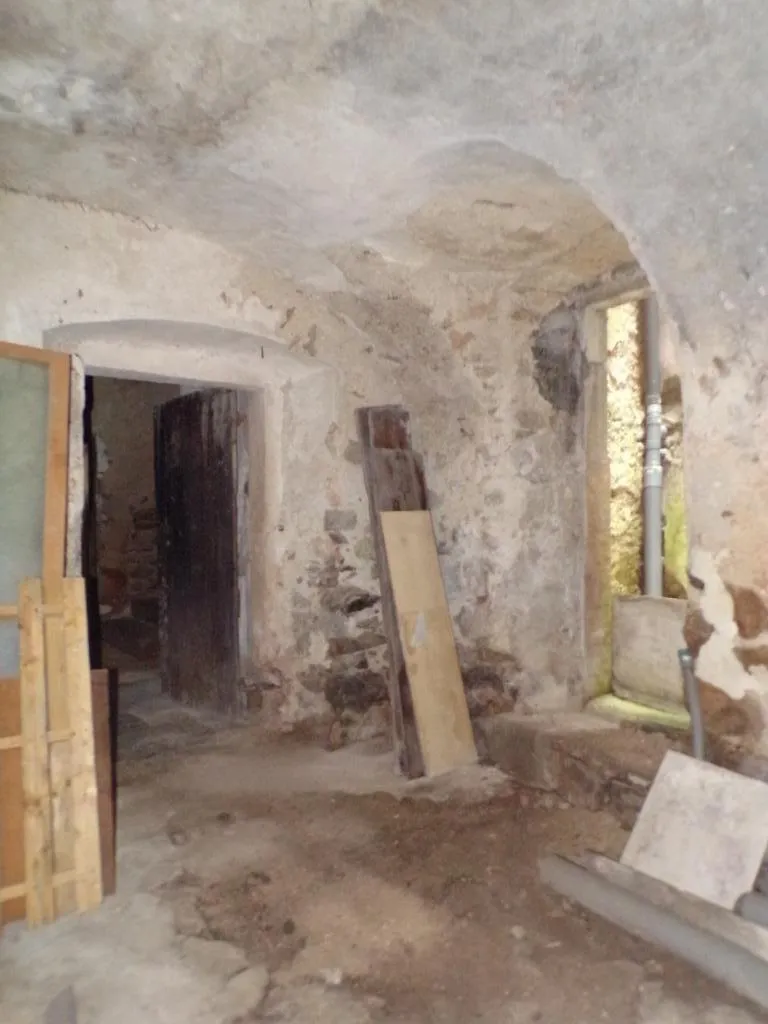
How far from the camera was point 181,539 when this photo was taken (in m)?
4.30

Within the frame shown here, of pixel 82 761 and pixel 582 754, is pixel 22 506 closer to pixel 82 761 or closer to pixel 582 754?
pixel 82 761

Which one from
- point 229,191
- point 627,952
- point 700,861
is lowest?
point 627,952

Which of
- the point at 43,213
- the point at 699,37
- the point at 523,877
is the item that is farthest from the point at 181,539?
the point at 699,37

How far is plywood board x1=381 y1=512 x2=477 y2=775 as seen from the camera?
3.19 meters

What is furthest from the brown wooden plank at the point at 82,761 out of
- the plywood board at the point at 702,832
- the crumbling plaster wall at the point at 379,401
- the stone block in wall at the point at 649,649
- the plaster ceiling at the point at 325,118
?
the stone block in wall at the point at 649,649

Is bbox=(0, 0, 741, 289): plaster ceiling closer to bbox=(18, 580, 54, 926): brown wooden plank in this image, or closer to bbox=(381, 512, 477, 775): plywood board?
bbox=(381, 512, 477, 775): plywood board

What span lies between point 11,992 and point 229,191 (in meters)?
2.45

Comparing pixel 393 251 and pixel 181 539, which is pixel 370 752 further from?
pixel 393 251

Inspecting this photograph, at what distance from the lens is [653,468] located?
350cm

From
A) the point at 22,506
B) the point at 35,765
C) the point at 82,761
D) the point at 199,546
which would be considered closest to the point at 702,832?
the point at 82,761

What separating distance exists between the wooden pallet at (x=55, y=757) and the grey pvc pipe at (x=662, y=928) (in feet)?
4.40

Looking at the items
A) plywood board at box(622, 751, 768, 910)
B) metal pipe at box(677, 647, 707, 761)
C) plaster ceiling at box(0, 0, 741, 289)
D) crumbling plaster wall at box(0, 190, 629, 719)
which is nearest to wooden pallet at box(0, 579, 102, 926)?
crumbling plaster wall at box(0, 190, 629, 719)

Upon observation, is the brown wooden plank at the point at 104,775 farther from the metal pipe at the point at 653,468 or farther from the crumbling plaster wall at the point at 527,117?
the metal pipe at the point at 653,468

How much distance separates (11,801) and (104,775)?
0.90ft
